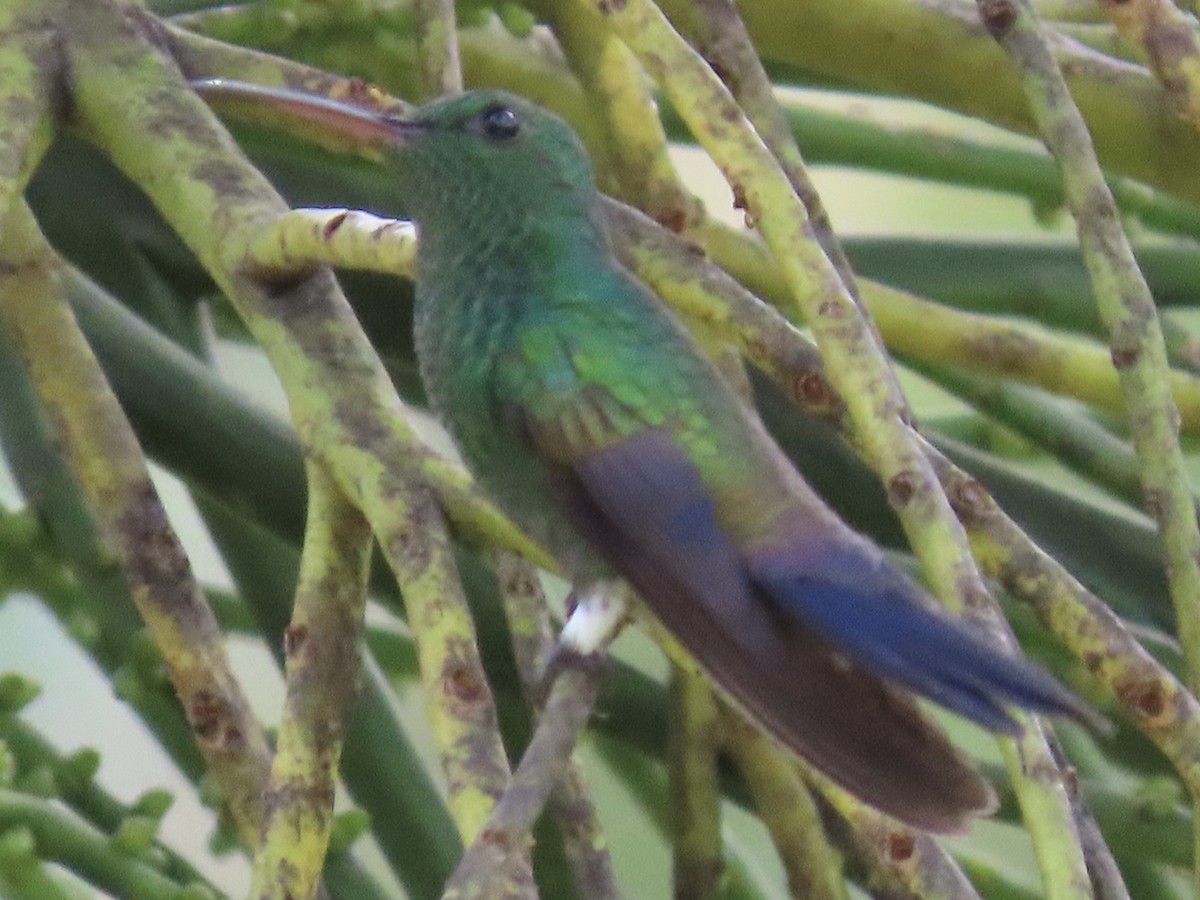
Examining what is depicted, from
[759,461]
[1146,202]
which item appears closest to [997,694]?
[759,461]

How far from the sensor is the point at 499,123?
2.85 feet

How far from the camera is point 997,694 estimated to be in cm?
60

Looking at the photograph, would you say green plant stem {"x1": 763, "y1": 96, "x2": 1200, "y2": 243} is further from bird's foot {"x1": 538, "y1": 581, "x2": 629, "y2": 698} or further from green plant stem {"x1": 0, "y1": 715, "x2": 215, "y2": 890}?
green plant stem {"x1": 0, "y1": 715, "x2": 215, "y2": 890}

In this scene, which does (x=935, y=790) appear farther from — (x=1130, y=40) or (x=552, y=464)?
(x=1130, y=40)

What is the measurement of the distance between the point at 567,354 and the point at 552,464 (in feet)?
0.17

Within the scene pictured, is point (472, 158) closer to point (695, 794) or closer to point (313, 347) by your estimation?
point (313, 347)

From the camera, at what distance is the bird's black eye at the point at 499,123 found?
0.86m

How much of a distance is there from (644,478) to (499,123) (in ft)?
0.67

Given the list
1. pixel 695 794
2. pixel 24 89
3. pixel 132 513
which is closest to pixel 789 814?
pixel 695 794

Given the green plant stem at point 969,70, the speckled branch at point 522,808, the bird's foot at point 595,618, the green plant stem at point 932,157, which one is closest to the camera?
the speckled branch at point 522,808

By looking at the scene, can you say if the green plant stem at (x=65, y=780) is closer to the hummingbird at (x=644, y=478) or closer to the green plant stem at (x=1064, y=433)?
the hummingbird at (x=644, y=478)

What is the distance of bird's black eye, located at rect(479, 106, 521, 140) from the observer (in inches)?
34.0

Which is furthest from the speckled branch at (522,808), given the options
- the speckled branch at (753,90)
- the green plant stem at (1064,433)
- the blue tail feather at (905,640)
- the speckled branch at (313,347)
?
the green plant stem at (1064,433)

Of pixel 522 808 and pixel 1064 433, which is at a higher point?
pixel 1064 433
